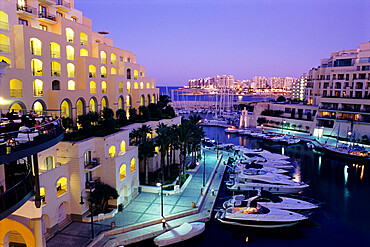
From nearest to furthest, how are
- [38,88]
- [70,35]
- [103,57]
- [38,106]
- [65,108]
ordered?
[38,106] < [38,88] < [65,108] < [70,35] < [103,57]

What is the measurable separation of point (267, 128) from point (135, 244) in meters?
71.8

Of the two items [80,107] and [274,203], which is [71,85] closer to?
[80,107]

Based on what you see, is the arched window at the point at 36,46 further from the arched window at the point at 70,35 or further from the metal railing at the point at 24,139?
the metal railing at the point at 24,139

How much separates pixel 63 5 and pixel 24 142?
27.2 metres

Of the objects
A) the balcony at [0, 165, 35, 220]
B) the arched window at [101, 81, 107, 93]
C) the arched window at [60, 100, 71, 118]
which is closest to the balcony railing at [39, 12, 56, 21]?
the arched window at [60, 100, 71, 118]

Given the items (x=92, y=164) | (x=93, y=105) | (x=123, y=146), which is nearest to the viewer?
(x=92, y=164)

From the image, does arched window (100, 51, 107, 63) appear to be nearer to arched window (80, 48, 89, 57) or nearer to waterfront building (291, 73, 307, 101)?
arched window (80, 48, 89, 57)

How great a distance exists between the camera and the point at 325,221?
30375mm

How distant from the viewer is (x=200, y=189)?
34.7m

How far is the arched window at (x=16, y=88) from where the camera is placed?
2512 centimetres

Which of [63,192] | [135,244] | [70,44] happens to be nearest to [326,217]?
[135,244]

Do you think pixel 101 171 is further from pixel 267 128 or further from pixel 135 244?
pixel 267 128

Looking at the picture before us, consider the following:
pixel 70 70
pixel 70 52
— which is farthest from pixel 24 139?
pixel 70 52

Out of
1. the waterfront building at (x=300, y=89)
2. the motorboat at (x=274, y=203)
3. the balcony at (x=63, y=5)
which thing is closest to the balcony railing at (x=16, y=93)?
the balcony at (x=63, y=5)
